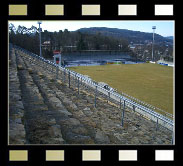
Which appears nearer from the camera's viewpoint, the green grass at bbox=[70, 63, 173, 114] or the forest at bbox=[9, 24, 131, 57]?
the green grass at bbox=[70, 63, 173, 114]

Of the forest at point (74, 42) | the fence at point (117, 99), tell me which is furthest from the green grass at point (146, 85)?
the forest at point (74, 42)

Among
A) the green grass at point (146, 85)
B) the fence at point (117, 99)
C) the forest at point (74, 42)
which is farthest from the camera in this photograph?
the forest at point (74, 42)

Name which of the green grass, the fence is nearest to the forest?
the green grass

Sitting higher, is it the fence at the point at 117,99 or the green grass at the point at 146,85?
the fence at the point at 117,99

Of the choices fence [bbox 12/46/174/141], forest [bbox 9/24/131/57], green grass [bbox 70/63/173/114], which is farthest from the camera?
forest [bbox 9/24/131/57]

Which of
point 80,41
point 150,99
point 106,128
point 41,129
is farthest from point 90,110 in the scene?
point 80,41

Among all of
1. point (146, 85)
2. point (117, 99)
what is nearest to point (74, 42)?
point (146, 85)

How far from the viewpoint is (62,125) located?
3.86m

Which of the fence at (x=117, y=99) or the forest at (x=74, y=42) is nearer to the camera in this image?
the fence at (x=117, y=99)

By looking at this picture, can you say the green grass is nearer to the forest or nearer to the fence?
the fence

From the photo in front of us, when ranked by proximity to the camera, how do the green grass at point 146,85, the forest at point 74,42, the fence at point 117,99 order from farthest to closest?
the forest at point 74,42, the green grass at point 146,85, the fence at point 117,99

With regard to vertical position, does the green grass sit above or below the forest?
below

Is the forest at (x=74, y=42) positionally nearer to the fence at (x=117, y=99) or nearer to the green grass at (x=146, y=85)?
the green grass at (x=146, y=85)
